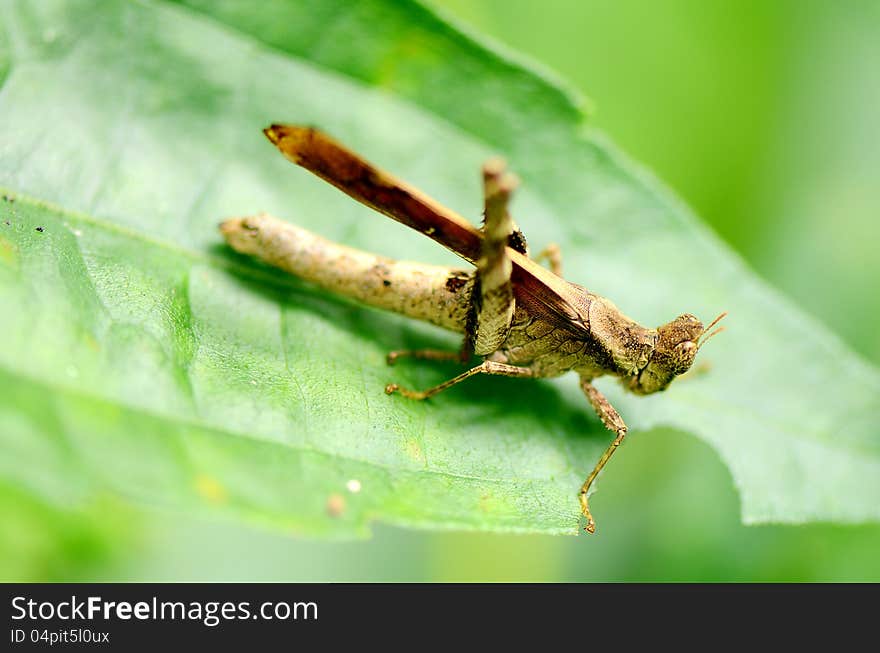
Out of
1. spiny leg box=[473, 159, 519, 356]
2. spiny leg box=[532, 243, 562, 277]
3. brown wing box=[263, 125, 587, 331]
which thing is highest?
spiny leg box=[532, 243, 562, 277]

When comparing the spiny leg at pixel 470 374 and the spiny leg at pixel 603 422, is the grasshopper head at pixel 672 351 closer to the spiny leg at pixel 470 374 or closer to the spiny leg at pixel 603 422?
the spiny leg at pixel 603 422

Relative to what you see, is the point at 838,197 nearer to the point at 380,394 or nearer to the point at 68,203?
the point at 380,394

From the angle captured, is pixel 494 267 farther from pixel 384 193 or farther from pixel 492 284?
pixel 384 193

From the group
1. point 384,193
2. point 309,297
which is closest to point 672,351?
point 384,193

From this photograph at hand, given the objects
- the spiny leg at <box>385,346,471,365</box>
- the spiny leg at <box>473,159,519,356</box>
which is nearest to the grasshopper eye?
the spiny leg at <box>473,159,519,356</box>

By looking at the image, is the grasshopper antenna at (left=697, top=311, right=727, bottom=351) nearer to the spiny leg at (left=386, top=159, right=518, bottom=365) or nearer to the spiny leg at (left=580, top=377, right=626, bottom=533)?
the spiny leg at (left=580, top=377, right=626, bottom=533)
